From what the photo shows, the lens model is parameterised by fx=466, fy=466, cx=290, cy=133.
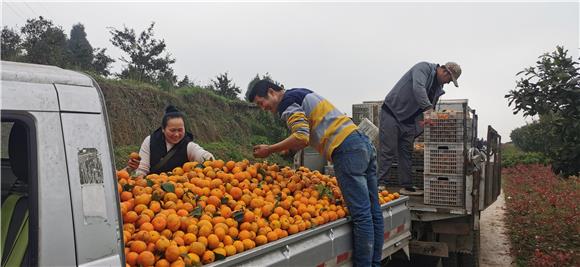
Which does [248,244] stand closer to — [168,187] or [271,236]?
[271,236]

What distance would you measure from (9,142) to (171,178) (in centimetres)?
176

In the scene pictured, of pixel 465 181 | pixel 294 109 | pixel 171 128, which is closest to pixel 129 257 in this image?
pixel 294 109

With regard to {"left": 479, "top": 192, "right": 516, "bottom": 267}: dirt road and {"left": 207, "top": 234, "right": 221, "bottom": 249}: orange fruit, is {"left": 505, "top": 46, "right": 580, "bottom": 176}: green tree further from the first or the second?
{"left": 207, "top": 234, "right": 221, "bottom": 249}: orange fruit

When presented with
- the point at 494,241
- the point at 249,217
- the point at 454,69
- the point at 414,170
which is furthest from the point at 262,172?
the point at 494,241

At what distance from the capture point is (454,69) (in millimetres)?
6121

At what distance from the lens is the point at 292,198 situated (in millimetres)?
3729

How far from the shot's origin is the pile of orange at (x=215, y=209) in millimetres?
2447

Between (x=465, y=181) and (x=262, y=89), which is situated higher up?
(x=262, y=89)

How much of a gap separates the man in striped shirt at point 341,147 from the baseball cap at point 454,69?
2.63 m

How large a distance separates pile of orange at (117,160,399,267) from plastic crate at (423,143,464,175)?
157cm

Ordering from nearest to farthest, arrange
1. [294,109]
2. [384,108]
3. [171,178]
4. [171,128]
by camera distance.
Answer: [171,178] < [294,109] < [171,128] < [384,108]

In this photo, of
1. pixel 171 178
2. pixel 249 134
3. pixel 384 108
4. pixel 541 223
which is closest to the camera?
pixel 171 178

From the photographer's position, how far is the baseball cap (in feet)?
20.0

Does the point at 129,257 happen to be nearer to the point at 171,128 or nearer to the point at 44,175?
the point at 44,175
